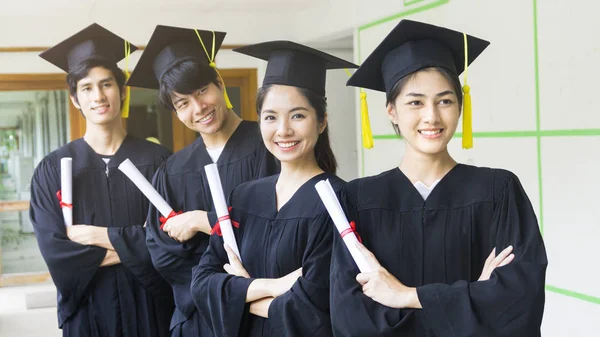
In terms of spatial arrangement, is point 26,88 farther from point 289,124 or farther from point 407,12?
point 289,124

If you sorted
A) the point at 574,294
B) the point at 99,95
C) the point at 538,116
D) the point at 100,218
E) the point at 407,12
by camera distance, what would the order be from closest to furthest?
the point at 99,95
the point at 100,218
the point at 574,294
the point at 538,116
the point at 407,12

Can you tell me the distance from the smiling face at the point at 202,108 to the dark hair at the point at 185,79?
0.05 feet

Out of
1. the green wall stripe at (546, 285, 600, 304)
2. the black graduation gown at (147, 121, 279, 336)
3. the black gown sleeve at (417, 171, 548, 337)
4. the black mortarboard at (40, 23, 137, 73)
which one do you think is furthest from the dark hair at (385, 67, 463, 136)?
the green wall stripe at (546, 285, 600, 304)

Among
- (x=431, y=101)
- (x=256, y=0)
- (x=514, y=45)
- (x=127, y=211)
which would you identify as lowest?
(x=127, y=211)

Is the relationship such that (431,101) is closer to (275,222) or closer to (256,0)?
(275,222)

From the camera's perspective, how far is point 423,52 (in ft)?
5.96

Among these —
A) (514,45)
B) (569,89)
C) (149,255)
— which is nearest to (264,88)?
(149,255)

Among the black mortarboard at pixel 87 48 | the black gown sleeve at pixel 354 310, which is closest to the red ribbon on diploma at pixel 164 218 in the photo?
the black mortarboard at pixel 87 48

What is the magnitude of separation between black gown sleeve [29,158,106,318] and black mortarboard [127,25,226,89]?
1.92 feet

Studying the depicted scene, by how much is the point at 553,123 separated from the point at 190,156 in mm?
2041

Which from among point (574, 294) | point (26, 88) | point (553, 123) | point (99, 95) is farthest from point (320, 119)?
point (26, 88)

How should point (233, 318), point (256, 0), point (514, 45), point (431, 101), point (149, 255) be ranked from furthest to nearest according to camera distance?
point (256, 0) → point (514, 45) → point (149, 255) → point (233, 318) → point (431, 101)

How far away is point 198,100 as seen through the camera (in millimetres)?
2674

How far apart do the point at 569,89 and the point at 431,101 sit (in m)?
2.30
